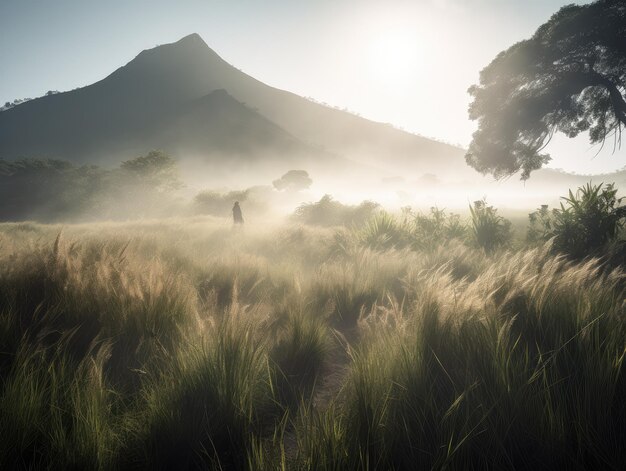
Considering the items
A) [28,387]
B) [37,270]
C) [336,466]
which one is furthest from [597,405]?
[37,270]

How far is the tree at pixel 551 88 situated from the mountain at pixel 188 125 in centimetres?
13476

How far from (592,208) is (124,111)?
654 feet

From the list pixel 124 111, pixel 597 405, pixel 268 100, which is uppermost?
pixel 268 100

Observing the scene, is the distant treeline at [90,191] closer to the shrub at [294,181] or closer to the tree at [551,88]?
the shrub at [294,181]

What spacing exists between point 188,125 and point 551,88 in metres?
163

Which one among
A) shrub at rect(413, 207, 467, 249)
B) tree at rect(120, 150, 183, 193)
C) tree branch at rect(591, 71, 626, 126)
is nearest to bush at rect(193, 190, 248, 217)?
tree at rect(120, 150, 183, 193)

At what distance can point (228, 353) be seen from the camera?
6.33 ft

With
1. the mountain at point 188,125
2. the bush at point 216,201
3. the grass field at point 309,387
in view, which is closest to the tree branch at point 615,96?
the grass field at point 309,387

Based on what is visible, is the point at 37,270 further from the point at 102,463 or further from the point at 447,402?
the point at 447,402

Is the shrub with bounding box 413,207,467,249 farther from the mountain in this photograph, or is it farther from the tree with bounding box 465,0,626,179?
the mountain

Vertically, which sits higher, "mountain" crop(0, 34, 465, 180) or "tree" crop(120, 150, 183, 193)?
"mountain" crop(0, 34, 465, 180)

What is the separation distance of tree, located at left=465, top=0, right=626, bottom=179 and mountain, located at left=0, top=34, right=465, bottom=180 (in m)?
135

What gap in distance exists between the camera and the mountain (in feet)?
455

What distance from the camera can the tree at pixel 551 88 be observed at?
13.7 meters
